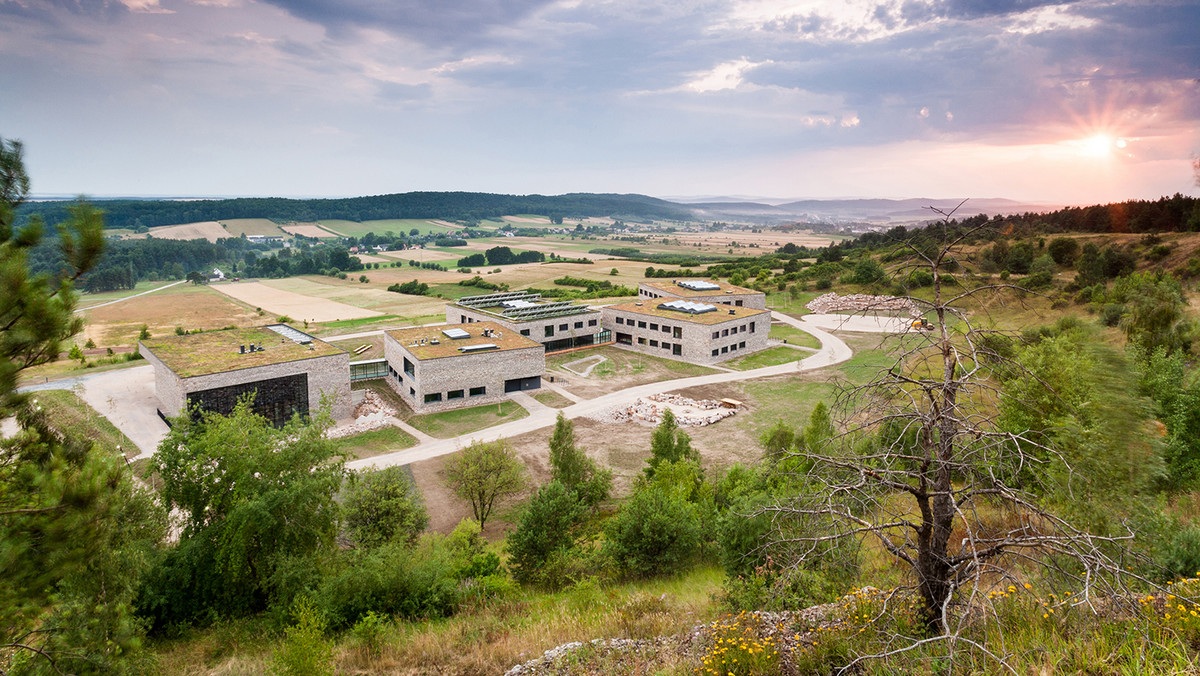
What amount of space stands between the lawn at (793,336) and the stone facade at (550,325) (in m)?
22.5

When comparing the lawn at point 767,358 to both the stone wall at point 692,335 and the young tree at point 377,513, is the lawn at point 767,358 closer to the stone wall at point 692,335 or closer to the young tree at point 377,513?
the stone wall at point 692,335

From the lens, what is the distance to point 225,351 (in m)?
39.9

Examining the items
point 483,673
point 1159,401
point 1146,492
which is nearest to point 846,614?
point 483,673

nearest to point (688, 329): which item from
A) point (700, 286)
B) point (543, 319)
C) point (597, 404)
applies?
point (543, 319)

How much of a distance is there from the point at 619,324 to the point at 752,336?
1474 centimetres

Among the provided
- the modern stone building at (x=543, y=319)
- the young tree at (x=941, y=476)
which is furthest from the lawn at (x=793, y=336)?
the young tree at (x=941, y=476)

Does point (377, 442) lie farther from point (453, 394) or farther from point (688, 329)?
point (688, 329)

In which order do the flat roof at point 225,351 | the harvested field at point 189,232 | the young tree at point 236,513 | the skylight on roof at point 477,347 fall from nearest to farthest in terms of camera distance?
the young tree at point 236,513 → the flat roof at point 225,351 → the skylight on roof at point 477,347 → the harvested field at point 189,232

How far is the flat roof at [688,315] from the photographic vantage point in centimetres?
5619

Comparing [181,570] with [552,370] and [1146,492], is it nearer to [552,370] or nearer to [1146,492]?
[1146,492]

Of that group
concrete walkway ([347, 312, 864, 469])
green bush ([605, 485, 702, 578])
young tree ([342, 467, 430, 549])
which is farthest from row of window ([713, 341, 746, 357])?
young tree ([342, 467, 430, 549])

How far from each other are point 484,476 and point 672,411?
1827 cm

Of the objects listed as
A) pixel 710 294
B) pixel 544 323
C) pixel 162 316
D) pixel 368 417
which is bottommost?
pixel 368 417

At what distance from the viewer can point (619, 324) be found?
6122 centimetres
